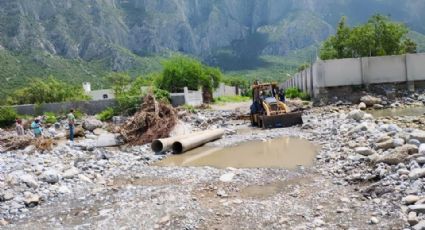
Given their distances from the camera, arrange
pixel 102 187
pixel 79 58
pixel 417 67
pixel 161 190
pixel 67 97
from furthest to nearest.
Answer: pixel 79 58
pixel 67 97
pixel 417 67
pixel 102 187
pixel 161 190

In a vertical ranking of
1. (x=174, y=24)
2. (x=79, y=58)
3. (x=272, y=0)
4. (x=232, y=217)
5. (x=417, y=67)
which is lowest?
(x=232, y=217)

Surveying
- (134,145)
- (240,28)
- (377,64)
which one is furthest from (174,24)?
(134,145)

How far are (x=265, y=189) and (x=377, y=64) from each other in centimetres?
2774

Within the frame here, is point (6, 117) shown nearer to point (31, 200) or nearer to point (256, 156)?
point (256, 156)

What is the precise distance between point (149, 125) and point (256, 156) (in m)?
6.97

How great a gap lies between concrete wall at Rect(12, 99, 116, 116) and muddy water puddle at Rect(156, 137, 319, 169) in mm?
21668

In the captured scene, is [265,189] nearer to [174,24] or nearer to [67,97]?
[67,97]

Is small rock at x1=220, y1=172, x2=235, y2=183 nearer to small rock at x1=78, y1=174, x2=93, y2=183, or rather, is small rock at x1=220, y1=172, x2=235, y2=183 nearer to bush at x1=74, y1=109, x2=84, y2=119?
small rock at x1=78, y1=174, x2=93, y2=183

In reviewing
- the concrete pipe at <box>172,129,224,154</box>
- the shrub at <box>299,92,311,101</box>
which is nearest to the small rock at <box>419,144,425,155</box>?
the concrete pipe at <box>172,129,224,154</box>

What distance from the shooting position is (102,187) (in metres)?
10.8

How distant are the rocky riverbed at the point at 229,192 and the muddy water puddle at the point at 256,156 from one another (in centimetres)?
62

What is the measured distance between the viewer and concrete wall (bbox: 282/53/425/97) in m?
33.4

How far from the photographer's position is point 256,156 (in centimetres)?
1359

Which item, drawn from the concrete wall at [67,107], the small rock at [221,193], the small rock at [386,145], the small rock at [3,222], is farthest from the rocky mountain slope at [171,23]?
the small rock at [386,145]
